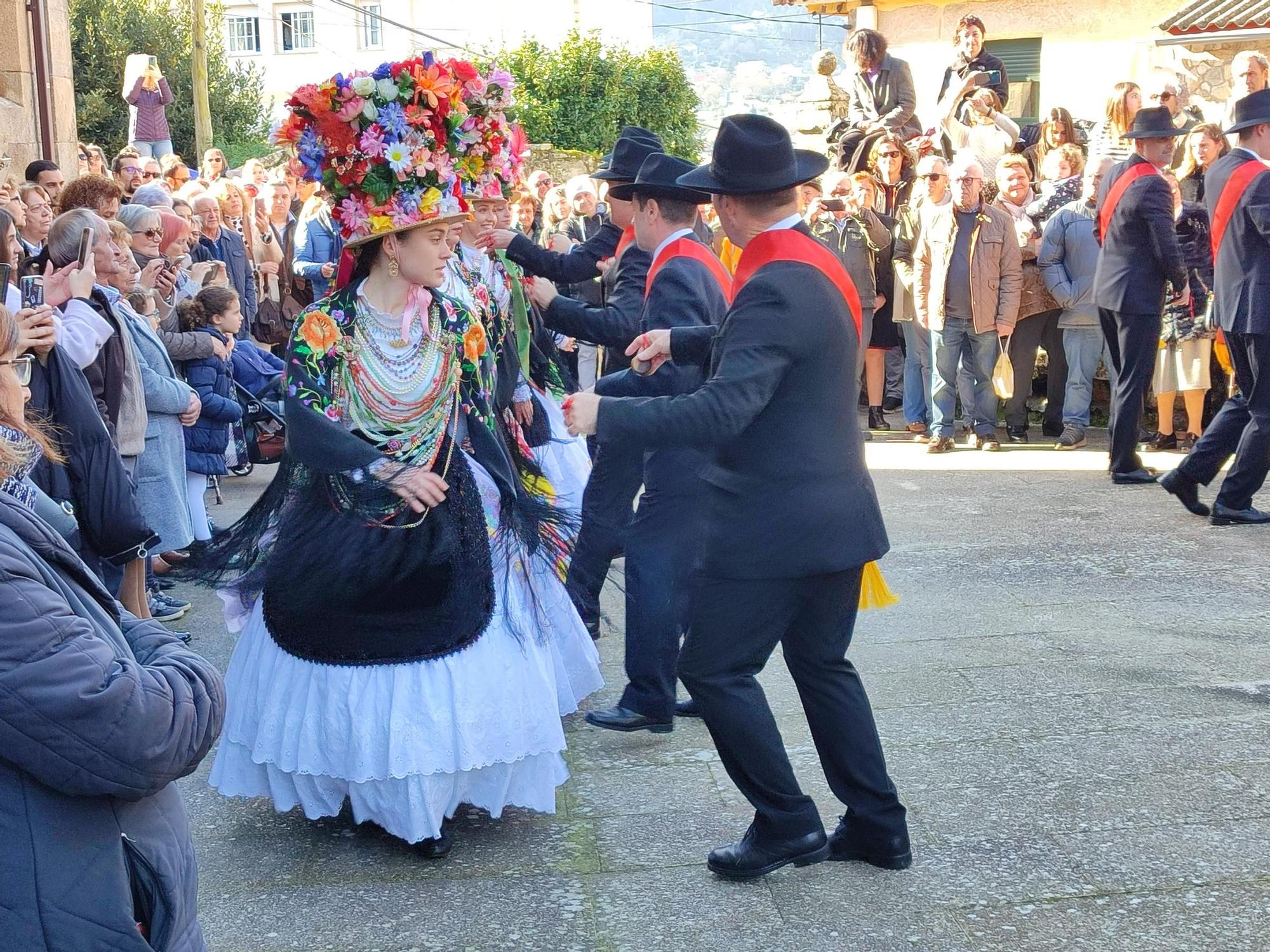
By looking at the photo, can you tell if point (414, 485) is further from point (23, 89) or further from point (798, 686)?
point (23, 89)

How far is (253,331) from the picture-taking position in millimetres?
11438

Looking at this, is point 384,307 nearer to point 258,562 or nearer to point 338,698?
point 258,562

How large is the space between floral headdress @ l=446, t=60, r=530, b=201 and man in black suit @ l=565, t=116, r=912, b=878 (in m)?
0.86

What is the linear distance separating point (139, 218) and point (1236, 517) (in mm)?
6014

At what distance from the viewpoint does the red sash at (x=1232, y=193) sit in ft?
24.6

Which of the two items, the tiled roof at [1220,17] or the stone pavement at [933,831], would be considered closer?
the stone pavement at [933,831]

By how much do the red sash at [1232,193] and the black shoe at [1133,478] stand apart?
1670 millimetres

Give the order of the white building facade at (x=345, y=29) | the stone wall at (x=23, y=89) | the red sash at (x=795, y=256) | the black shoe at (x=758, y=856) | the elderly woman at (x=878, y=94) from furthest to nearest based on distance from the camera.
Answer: the white building facade at (x=345, y=29) → the elderly woman at (x=878, y=94) → the stone wall at (x=23, y=89) → the black shoe at (x=758, y=856) → the red sash at (x=795, y=256)

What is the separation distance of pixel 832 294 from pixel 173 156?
40.4 ft

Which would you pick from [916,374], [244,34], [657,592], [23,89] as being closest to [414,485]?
[657,592]

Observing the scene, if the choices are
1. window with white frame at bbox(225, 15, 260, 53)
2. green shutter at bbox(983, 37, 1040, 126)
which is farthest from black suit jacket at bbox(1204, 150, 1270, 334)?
window with white frame at bbox(225, 15, 260, 53)

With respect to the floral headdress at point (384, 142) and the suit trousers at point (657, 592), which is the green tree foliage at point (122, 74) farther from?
the suit trousers at point (657, 592)

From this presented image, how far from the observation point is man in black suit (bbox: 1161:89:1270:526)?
7.47 metres

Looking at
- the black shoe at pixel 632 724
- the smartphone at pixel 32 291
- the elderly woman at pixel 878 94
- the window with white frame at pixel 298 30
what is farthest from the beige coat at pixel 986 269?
the window with white frame at pixel 298 30
